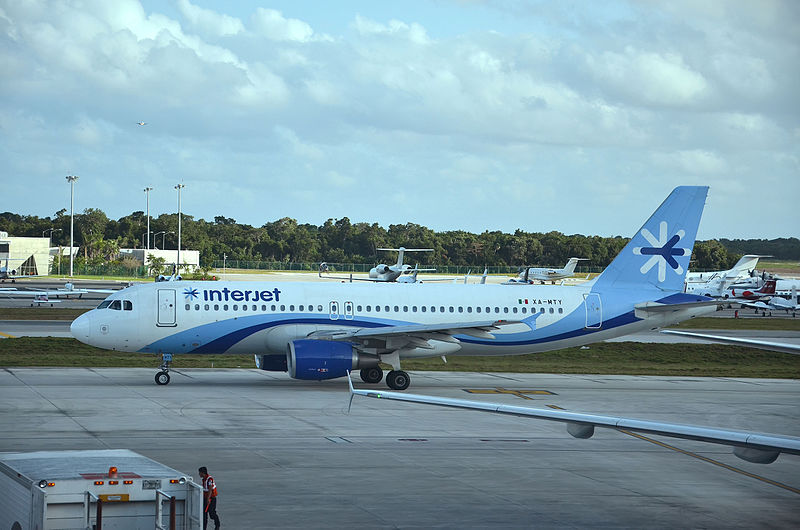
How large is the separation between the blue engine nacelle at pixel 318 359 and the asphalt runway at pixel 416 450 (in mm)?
830

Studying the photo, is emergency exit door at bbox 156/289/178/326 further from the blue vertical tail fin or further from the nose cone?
the blue vertical tail fin

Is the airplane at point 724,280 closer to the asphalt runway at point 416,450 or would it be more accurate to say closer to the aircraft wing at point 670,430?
the asphalt runway at point 416,450

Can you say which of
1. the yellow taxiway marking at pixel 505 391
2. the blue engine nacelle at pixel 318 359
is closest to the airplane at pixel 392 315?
the blue engine nacelle at pixel 318 359

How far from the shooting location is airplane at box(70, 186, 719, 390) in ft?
114

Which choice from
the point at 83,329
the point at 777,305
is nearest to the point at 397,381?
the point at 83,329

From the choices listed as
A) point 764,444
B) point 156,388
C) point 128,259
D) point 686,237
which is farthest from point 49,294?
point 128,259

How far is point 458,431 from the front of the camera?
90.5 ft

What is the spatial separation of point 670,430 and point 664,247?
2749 centimetres

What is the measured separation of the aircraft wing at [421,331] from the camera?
115 feet

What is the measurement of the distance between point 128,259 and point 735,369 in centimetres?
15238

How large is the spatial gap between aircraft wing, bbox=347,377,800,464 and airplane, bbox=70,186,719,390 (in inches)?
754

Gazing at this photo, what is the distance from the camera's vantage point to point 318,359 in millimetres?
34031

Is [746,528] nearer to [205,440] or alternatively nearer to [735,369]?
[205,440]

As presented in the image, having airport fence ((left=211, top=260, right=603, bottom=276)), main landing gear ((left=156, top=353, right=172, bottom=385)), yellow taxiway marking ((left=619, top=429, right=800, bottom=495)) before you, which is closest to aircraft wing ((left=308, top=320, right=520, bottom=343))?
main landing gear ((left=156, top=353, right=172, bottom=385))
